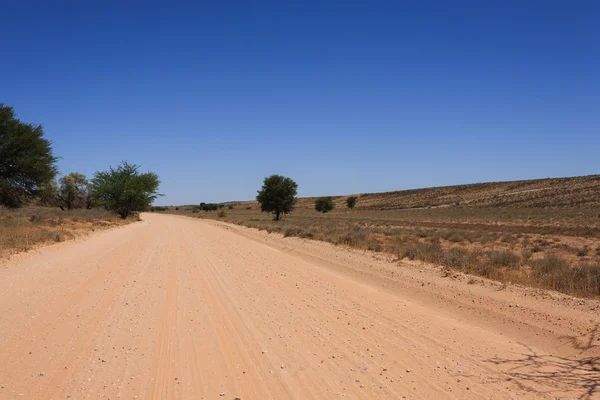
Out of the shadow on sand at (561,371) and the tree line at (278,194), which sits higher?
the tree line at (278,194)

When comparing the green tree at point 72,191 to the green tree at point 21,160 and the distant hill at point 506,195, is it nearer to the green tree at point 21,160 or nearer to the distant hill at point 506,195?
the green tree at point 21,160

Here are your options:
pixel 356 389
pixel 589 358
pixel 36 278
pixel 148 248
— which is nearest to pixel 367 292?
pixel 589 358

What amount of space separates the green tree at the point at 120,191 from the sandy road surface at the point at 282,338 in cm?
4596

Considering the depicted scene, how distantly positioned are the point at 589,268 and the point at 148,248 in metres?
16.8

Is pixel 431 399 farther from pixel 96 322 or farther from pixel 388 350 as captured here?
pixel 96 322

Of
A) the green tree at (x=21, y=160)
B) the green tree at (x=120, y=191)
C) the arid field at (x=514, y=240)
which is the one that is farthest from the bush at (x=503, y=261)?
the green tree at (x=120, y=191)

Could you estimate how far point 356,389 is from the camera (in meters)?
5.11

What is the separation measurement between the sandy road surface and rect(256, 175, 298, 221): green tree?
53.6m

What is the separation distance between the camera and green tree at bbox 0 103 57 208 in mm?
31109

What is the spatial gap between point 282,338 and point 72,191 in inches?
2989

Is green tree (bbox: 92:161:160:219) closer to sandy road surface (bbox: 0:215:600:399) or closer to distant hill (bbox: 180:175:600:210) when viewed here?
sandy road surface (bbox: 0:215:600:399)

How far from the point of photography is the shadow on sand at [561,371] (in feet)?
17.0

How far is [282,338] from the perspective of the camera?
6.98 metres

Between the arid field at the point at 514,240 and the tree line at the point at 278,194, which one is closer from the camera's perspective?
the arid field at the point at 514,240
